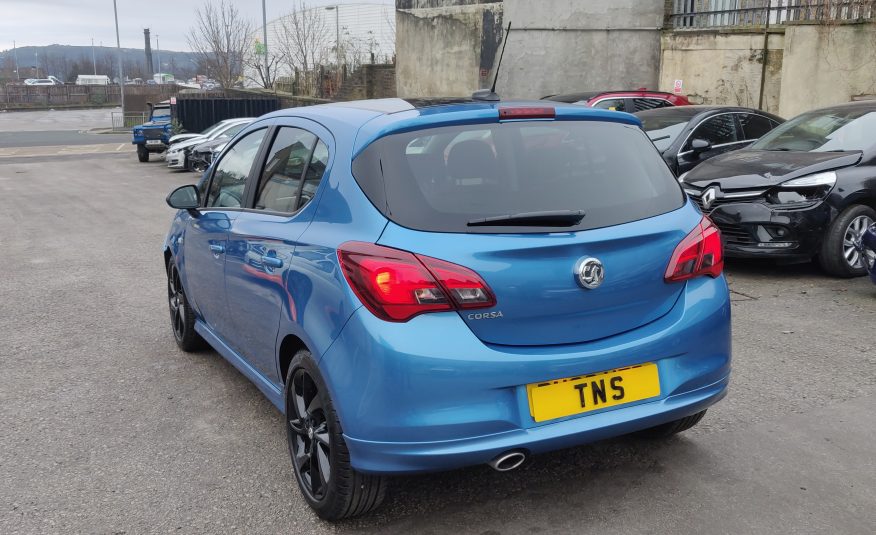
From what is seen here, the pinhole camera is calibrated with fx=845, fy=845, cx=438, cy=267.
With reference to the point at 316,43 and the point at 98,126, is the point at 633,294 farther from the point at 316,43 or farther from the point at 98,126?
the point at 98,126

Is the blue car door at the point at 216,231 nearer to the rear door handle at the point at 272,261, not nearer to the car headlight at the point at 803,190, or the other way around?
the rear door handle at the point at 272,261

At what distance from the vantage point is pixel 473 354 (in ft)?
9.75

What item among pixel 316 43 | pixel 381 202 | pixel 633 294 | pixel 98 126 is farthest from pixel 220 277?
pixel 98 126

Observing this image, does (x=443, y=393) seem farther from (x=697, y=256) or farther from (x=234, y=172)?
(x=234, y=172)

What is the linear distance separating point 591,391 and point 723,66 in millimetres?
16356

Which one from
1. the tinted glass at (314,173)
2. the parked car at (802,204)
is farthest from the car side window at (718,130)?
the tinted glass at (314,173)

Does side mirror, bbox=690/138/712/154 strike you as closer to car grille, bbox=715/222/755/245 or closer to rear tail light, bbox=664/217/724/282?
car grille, bbox=715/222/755/245

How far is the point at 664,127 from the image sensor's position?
10602mm

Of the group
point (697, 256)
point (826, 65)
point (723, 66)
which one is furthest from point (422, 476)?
point (723, 66)

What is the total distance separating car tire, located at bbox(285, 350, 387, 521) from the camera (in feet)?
10.5

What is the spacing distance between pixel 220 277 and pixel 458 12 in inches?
825

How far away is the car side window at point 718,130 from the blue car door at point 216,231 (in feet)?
22.7

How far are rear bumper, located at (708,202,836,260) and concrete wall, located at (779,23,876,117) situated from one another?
28.6ft

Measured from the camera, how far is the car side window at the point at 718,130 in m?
10.4
